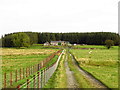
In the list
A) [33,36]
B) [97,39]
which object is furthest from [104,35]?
[33,36]

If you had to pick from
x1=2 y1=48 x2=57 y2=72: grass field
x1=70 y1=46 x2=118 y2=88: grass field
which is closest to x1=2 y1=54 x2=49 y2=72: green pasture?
x1=2 y1=48 x2=57 y2=72: grass field

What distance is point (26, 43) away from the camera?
133 m

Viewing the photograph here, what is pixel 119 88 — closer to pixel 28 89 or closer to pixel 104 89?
pixel 104 89

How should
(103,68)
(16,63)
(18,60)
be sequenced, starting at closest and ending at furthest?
(103,68), (16,63), (18,60)

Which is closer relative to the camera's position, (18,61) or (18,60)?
(18,61)

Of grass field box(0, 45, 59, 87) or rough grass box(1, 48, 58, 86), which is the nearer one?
grass field box(0, 45, 59, 87)

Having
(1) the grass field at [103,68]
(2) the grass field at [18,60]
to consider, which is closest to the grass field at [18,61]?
(2) the grass field at [18,60]

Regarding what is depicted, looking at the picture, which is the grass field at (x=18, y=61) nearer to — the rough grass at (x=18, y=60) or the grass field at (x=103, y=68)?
the rough grass at (x=18, y=60)

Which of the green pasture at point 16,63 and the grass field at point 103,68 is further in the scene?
the green pasture at point 16,63

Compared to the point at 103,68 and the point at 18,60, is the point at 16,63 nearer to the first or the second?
the point at 18,60

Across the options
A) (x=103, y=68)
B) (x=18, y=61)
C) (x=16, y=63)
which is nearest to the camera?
(x=103, y=68)

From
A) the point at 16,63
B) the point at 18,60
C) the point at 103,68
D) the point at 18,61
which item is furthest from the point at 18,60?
the point at 103,68

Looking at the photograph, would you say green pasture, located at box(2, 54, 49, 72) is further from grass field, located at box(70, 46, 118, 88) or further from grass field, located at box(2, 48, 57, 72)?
grass field, located at box(70, 46, 118, 88)

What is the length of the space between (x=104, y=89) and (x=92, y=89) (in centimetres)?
125
